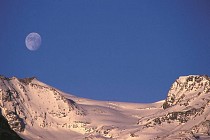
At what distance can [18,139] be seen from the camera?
110m

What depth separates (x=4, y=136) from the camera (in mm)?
106625

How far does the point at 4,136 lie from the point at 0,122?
20.7 ft

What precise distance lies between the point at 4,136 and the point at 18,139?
3748 millimetres

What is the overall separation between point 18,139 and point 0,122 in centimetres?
499

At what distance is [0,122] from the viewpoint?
112500mm
